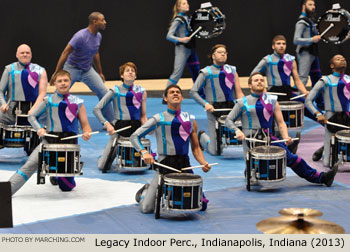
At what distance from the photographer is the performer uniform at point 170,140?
7641 millimetres

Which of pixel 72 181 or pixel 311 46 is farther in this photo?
pixel 311 46

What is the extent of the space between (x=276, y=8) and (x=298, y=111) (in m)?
6.18

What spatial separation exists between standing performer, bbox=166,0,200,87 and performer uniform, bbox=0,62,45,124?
3.31 m

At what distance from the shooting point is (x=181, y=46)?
12.9 metres

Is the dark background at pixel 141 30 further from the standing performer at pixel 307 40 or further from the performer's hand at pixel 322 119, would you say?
the performer's hand at pixel 322 119

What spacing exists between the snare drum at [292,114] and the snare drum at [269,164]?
5.66ft

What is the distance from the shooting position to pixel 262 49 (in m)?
16.1

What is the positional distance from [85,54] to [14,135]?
8.11ft

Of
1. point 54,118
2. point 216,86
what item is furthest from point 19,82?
point 216,86

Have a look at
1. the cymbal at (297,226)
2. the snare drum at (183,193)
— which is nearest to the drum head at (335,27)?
the snare drum at (183,193)

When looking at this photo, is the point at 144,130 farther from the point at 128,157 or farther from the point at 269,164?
the point at 128,157

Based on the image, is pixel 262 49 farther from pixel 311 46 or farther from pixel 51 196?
pixel 51 196

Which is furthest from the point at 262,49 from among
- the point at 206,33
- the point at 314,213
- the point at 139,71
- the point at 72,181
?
the point at 314,213

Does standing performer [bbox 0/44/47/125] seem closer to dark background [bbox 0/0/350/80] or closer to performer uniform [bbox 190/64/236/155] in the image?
performer uniform [bbox 190/64/236/155]
